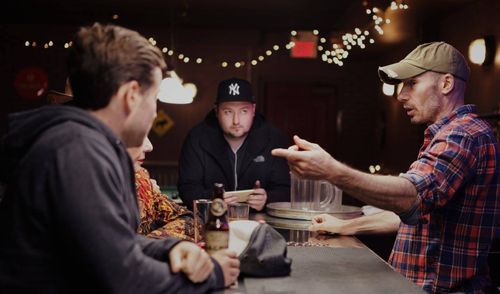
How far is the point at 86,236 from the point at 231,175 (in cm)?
254

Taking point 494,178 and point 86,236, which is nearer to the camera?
point 86,236

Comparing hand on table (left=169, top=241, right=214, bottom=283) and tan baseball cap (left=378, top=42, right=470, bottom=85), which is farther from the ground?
tan baseball cap (left=378, top=42, right=470, bottom=85)

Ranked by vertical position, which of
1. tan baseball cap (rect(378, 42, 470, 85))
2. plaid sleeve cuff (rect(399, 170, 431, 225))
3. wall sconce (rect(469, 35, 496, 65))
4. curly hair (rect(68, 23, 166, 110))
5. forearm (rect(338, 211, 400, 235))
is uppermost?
wall sconce (rect(469, 35, 496, 65))

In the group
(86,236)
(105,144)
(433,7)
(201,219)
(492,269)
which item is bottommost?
(492,269)

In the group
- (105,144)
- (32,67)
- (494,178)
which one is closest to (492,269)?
(494,178)

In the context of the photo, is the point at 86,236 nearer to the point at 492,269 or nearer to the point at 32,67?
the point at 492,269

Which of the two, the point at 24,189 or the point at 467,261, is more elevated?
the point at 24,189

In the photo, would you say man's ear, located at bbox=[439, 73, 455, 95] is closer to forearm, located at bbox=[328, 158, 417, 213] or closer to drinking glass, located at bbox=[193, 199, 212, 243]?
forearm, located at bbox=[328, 158, 417, 213]

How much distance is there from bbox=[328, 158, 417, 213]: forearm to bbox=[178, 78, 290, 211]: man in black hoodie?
1.57m

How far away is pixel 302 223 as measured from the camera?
2660 mm

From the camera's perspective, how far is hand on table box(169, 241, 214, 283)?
136 cm

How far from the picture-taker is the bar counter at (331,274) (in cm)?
153

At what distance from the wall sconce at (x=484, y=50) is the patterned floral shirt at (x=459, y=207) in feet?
12.5

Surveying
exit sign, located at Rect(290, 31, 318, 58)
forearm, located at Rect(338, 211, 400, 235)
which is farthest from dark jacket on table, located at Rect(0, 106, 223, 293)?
exit sign, located at Rect(290, 31, 318, 58)
